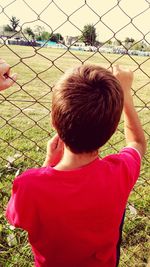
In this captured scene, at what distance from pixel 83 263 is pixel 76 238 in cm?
16

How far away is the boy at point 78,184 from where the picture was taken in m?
1.24

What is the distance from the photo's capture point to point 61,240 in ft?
4.44

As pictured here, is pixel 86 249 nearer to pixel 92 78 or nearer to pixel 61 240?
pixel 61 240

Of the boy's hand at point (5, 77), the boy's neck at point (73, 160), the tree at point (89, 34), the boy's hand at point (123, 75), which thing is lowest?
the boy's neck at point (73, 160)

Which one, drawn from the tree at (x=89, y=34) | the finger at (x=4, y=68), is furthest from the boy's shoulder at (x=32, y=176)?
the tree at (x=89, y=34)

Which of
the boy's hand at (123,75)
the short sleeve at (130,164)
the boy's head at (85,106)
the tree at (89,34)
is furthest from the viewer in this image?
the tree at (89,34)

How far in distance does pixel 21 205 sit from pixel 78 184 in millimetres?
190

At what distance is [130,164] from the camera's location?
146 centimetres

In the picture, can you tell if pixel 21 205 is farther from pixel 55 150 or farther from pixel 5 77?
pixel 5 77

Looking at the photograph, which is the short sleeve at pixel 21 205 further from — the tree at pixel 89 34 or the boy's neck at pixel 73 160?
the tree at pixel 89 34

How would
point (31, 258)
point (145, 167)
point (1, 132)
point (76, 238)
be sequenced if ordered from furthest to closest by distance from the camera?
point (1, 132) → point (145, 167) → point (31, 258) → point (76, 238)

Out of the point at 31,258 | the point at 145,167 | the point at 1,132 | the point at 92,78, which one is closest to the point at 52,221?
the point at 92,78

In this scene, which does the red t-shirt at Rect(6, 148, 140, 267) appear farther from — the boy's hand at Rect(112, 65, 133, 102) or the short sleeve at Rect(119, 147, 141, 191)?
the boy's hand at Rect(112, 65, 133, 102)

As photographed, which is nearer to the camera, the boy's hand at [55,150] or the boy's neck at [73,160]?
the boy's neck at [73,160]
